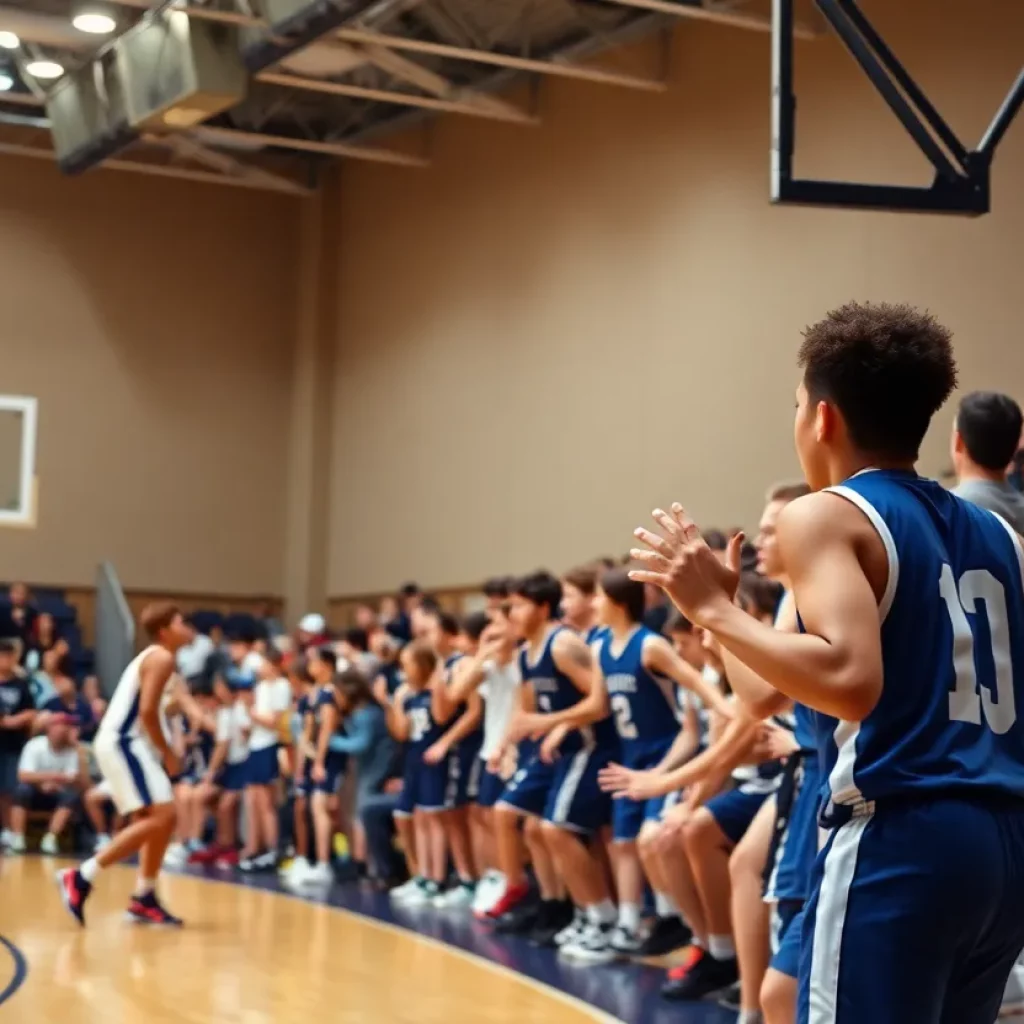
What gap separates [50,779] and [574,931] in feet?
24.3

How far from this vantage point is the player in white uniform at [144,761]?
947cm

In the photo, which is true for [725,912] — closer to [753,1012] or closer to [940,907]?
[753,1012]

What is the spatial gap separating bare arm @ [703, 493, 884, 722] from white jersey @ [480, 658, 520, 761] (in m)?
7.80

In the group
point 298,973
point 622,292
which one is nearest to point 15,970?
point 298,973

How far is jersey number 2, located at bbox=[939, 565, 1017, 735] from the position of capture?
2500 mm

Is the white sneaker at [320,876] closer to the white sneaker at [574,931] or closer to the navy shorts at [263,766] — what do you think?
the navy shorts at [263,766]

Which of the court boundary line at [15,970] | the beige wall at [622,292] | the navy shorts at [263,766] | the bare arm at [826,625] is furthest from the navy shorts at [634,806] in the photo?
the navy shorts at [263,766]

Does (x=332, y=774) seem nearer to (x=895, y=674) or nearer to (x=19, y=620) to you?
(x=19, y=620)

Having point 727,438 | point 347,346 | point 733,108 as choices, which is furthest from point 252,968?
point 347,346

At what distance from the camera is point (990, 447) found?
462 centimetres

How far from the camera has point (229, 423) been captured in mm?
21031

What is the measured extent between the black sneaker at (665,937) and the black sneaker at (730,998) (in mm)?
1162

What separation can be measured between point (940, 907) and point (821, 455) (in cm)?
70

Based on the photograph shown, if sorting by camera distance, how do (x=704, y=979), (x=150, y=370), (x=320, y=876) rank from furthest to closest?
1. (x=150, y=370)
2. (x=320, y=876)
3. (x=704, y=979)
